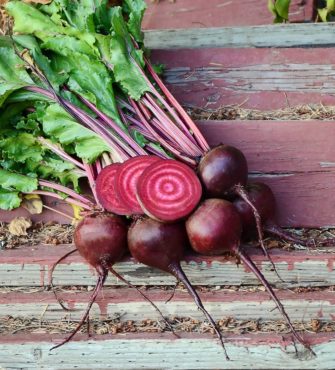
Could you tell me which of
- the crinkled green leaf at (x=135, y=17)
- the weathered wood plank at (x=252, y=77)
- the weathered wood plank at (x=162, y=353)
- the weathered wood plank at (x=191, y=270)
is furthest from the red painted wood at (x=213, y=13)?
the weathered wood plank at (x=162, y=353)

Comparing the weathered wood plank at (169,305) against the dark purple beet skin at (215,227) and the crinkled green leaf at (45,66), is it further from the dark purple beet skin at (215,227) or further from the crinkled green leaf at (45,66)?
the crinkled green leaf at (45,66)

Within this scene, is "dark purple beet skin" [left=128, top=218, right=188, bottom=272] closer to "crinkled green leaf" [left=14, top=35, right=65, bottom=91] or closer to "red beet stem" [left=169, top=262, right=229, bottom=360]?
"red beet stem" [left=169, top=262, right=229, bottom=360]

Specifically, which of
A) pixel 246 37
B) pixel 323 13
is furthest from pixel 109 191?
pixel 323 13

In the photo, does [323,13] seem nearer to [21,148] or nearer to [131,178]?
[131,178]

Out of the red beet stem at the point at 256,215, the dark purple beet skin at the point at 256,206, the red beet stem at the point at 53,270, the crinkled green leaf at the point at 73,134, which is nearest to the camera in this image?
the red beet stem at the point at 256,215

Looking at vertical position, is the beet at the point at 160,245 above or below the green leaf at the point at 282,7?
below

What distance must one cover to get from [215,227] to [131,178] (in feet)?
1.44

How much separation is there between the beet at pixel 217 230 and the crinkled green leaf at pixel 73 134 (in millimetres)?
636

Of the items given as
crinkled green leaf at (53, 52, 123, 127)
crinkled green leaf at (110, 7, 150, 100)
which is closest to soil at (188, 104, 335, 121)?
crinkled green leaf at (110, 7, 150, 100)

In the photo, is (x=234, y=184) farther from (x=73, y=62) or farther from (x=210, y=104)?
(x=73, y=62)

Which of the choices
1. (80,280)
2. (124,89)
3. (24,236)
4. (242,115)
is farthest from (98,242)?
(242,115)

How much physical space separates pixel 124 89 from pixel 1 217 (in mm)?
901

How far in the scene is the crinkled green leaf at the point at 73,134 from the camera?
3.13 metres

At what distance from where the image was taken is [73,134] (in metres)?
3.15
